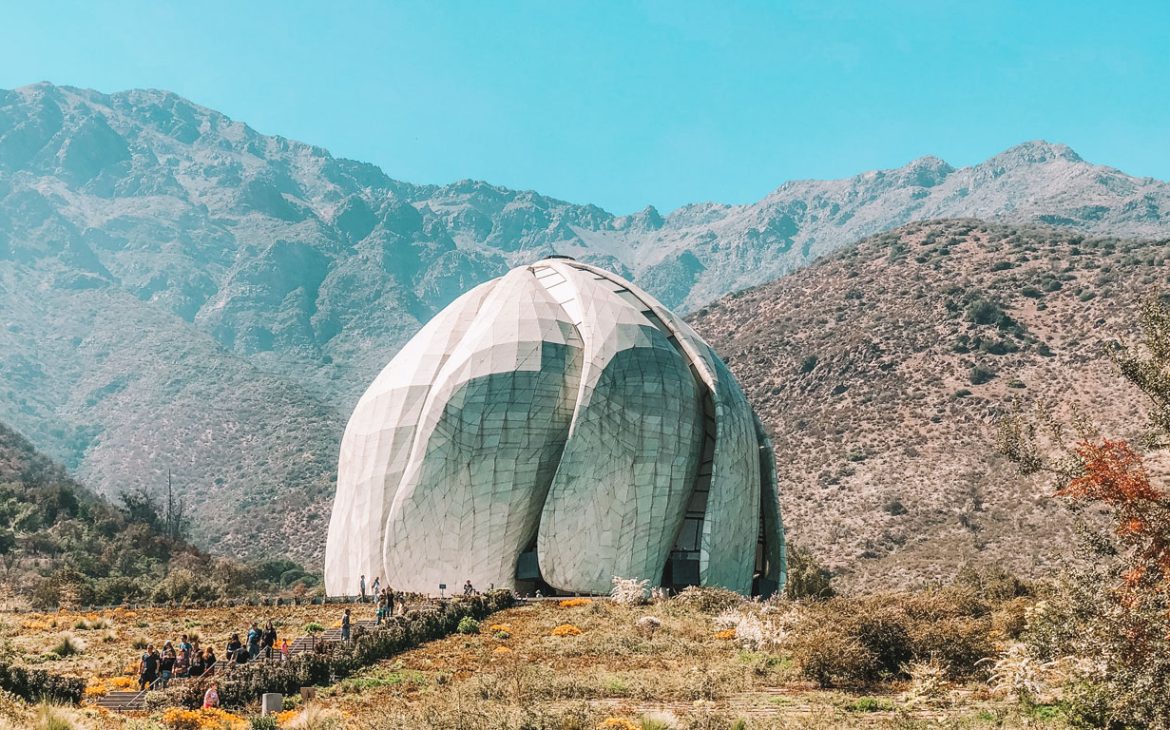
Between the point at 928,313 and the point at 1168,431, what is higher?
the point at 928,313

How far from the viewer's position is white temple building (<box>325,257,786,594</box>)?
95.9 feet

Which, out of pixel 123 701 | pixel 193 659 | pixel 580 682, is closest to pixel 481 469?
pixel 193 659

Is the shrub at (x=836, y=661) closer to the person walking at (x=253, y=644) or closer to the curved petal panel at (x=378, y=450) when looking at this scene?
the person walking at (x=253, y=644)

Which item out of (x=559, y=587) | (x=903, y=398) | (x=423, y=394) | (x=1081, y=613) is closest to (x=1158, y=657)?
(x=1081, y=613)

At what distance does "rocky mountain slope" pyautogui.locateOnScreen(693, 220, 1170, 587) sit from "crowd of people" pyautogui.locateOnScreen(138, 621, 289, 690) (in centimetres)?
3188

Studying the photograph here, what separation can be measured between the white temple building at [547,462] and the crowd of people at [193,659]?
9.07 meters

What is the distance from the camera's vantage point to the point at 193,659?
1934 cm

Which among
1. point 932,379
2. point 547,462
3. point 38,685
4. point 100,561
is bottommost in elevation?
point 100,561

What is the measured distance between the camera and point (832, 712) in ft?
47.1

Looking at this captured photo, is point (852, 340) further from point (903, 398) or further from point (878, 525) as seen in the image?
point (878, 525)

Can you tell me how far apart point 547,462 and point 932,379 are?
4529 cm

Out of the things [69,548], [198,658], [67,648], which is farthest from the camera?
[69,548]

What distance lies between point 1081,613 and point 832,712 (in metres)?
3.61

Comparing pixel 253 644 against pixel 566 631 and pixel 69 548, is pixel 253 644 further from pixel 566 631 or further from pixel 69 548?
pixel 69 548
